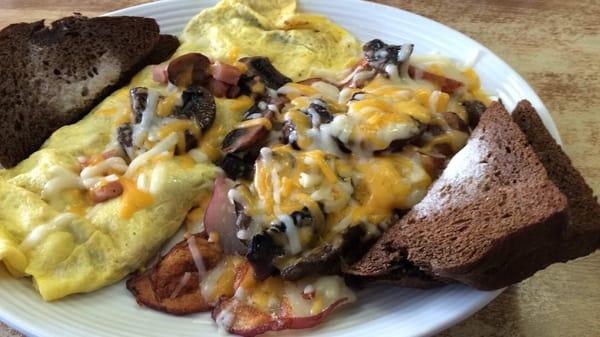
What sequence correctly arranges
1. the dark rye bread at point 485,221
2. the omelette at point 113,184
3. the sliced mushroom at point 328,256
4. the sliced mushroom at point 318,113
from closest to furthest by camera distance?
the dark rye bread at point 485,221 < the sliced mushroom at point 328,256 < the omelette at point 113,184 < the sliced mushroom at point 318,113

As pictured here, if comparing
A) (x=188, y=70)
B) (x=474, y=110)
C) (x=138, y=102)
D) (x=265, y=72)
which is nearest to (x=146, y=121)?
(x=138, y=102)

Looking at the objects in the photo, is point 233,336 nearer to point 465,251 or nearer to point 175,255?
point 175,255

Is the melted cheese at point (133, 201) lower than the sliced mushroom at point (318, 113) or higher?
lower

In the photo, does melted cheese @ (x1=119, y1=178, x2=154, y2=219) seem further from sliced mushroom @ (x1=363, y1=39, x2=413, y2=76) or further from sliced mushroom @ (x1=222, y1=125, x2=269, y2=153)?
sliced mushroom @ (x1=363, y1=39, x2=413, y2=76)

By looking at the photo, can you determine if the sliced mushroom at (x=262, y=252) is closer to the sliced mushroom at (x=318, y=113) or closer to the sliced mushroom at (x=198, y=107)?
A: the sliced mushroom at (x=318, y=113)

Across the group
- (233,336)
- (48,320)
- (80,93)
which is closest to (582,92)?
(233,336)

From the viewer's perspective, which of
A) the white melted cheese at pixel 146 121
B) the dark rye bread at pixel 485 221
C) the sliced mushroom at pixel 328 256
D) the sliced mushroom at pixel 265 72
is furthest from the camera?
the sliced mushroom at pixel 265 72

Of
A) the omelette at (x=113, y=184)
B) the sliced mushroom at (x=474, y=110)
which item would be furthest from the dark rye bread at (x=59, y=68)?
the sliced mushroom at (x=474, y=110)
